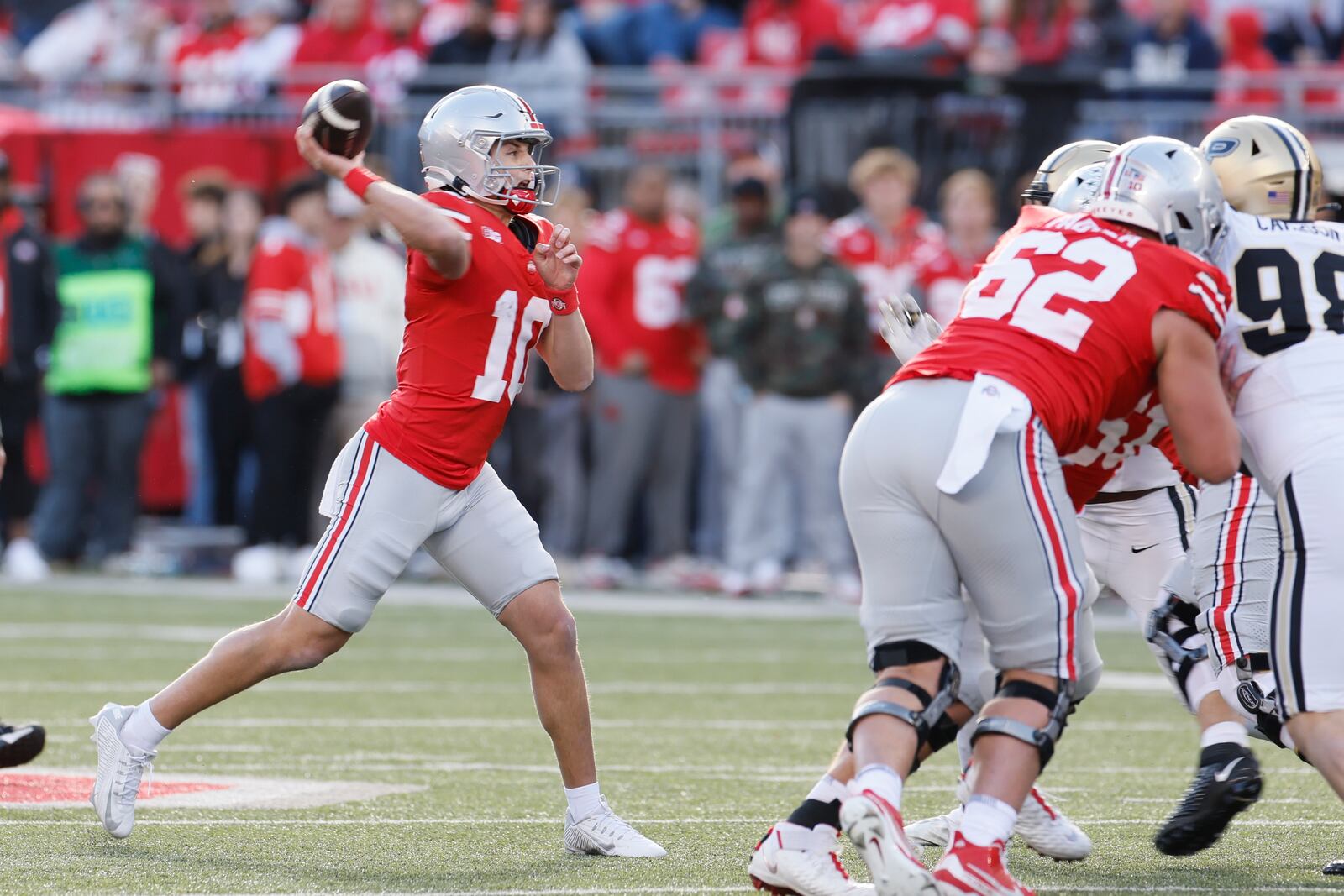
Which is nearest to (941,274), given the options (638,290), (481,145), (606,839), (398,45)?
(638,290)

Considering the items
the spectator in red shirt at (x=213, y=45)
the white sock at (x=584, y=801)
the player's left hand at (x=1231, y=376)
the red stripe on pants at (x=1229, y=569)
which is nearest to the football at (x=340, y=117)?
the white sock at (x=584, y=801)

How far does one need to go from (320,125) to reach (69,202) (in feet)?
31.5

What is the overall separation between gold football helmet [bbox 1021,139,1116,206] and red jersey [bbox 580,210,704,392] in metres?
6.67

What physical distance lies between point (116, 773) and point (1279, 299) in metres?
3.00

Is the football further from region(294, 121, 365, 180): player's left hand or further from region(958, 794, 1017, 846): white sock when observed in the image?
region(958, 794, 1017, 846): white sock

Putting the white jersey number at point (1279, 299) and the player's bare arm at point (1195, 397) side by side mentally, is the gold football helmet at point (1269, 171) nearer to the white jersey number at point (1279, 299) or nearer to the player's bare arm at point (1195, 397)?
the white jersey number at point (1279, 299)

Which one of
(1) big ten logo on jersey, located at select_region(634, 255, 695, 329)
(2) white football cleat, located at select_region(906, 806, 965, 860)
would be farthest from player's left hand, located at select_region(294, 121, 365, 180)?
(1) big ten logo on jersey, located at select_region(634, 255, 695, 329)

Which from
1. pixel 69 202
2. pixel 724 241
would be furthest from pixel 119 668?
pixel 69 202

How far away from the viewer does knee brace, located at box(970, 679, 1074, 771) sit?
14.6 feet

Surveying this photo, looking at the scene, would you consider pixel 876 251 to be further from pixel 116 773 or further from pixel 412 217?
pixel 116 773

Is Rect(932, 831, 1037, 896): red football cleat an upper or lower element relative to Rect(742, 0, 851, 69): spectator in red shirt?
lower

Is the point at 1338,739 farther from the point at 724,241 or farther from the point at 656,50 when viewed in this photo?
the point at 656,50

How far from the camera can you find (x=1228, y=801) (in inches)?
196

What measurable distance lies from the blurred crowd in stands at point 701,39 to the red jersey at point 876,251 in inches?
51.6
